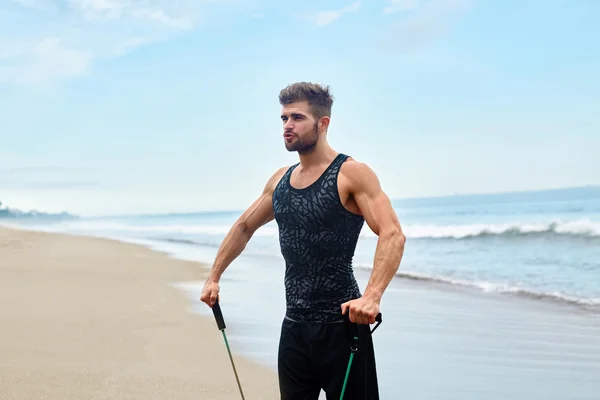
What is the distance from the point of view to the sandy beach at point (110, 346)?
17.2 feet

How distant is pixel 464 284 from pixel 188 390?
Answer: 8.24 metres

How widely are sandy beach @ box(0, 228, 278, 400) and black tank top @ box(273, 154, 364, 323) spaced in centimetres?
247

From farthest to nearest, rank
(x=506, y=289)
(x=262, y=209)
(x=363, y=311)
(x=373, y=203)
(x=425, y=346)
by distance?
1. (x=506, y=289)
2. (x=425, y=346)
3. (x=262, y=209)
4. (x=373, y=203)
5. (x=363, y=311)

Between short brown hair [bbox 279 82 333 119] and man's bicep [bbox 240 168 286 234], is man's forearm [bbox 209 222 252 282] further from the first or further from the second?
short brown hair [bbox 279 82 333 119]

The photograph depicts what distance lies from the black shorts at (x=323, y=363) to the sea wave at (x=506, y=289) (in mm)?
7763

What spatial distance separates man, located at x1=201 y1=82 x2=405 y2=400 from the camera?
2.79 m

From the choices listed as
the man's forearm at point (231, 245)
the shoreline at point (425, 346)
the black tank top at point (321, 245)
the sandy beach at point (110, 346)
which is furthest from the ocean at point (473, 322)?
the black tank top at point (321, 245)

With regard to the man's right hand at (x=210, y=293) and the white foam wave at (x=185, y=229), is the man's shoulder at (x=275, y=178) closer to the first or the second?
the man's right hand at (x=210, y=293)

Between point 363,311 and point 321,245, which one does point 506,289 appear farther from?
point 363,311

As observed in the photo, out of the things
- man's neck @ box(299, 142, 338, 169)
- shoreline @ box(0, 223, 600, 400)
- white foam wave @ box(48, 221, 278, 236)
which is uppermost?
man's neck @ box(299, 142, 338, 169)

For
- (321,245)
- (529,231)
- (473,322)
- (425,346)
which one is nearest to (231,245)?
(321,245)

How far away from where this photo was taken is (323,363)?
9.49 ft

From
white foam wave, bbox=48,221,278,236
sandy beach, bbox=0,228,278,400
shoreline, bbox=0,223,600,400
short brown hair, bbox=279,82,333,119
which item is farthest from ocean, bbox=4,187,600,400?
white foam wave, bbox=48,221,278,236

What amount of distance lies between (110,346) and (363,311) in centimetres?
455
